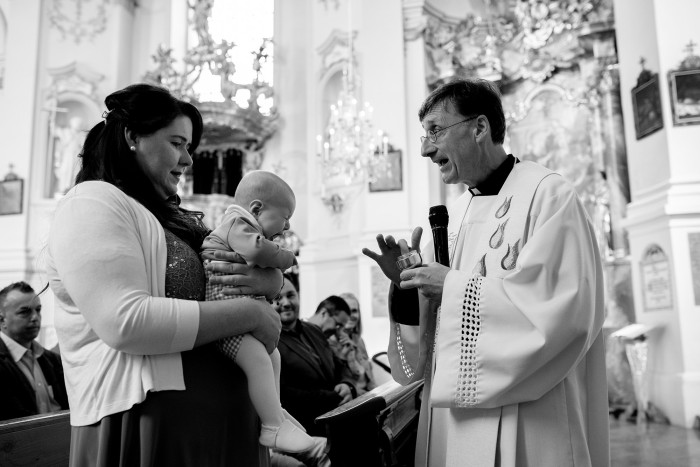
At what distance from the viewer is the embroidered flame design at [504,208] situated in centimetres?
208

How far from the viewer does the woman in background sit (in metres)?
1.40

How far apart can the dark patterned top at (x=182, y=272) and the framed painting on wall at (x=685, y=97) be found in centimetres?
725

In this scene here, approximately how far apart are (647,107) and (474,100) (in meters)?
6.62

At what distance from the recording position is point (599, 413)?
195cm

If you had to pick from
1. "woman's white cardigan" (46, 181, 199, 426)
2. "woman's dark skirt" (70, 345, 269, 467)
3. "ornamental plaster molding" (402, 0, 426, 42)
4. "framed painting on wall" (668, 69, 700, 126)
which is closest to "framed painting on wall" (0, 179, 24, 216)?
"ornamental plaster molding" (402, 0, 426, 42)

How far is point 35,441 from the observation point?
99.9 inches

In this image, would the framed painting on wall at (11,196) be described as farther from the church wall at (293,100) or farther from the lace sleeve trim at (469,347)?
the lace sleeve trim at (469,347)

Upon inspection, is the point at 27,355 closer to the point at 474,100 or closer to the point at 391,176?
the point at 474,100

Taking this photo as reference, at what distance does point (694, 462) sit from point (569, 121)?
675 cm

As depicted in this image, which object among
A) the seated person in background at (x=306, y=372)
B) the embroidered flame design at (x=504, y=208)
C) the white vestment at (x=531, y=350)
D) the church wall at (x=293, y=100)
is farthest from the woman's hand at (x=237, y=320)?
the church wall at (x=293, y=100)

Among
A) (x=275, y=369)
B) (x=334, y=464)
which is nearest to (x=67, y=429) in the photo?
(x=334, y=464)

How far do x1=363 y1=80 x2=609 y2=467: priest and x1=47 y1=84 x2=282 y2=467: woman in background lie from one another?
1.81 ft

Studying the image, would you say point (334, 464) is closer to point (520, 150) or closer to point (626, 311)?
point (626, 311)

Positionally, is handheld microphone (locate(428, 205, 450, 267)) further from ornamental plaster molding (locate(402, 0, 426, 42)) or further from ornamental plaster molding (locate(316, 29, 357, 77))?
ornamental plaster molding (locate(316, 29, 357, 77))
